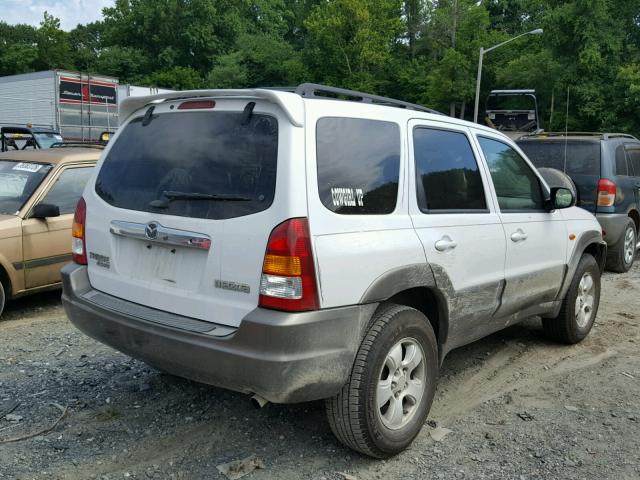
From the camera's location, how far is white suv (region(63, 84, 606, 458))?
278 cm

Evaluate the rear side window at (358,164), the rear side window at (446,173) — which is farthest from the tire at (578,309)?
the rear side window at (358,164)

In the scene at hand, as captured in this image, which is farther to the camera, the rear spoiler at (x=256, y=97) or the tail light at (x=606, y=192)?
the tail light at (x=606, y=192)

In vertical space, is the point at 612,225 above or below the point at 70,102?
below

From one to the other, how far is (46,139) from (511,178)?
1746 centimetres

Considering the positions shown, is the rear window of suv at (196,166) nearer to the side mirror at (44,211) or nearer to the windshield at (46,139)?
the side mirror at (44,211)

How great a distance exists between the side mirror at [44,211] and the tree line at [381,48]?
13762mm

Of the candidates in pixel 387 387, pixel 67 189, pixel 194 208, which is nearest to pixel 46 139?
pixel 67 189

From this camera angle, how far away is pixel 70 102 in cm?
2545

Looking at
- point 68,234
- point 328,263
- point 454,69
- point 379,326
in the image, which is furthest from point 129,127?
point 454,69

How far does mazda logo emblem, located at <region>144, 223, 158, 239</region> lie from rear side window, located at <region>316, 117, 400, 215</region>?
0.87 meters

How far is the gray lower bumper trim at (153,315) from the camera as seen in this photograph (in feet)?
9.47

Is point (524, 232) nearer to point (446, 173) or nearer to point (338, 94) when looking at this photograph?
point (446, 173)

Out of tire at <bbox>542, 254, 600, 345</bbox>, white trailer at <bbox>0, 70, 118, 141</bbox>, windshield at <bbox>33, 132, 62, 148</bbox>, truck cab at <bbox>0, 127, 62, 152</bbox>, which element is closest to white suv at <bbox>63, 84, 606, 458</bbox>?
tire at <bbox>542, 254, 600, 345</bbox>

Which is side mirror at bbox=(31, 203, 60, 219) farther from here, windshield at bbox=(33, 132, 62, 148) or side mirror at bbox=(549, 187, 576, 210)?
windshield at bbox=(33, 132, 62, 148)
